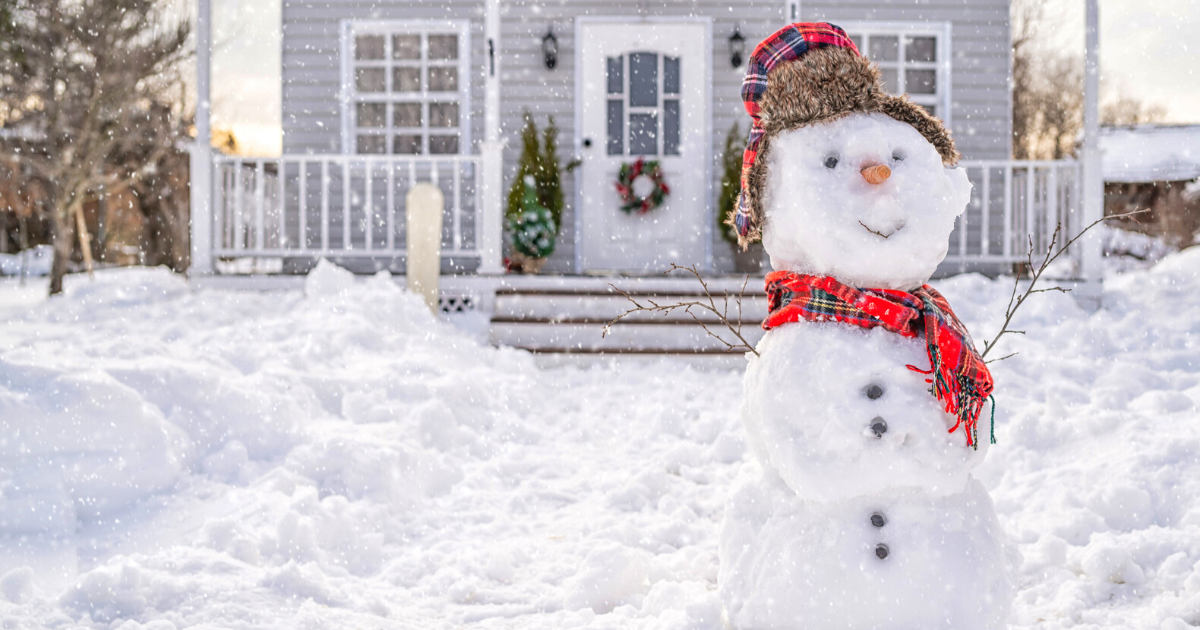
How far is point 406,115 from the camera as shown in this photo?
7965 mm

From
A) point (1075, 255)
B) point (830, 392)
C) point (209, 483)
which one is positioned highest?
point (1075, 255)

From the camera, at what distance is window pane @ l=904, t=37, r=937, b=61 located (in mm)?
7941

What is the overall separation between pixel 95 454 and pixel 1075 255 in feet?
23.1

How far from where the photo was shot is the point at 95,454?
2439mm

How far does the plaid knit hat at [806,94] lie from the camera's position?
5.20ft

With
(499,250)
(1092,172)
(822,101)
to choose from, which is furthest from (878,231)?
(1092,172)

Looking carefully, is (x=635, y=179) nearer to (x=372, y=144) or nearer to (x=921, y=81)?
(x=372, y=144)

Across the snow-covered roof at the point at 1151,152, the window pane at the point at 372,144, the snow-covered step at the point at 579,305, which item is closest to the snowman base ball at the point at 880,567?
the snow-covered step at the point at 579,305

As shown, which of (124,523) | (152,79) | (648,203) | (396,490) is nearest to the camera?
(124,523)

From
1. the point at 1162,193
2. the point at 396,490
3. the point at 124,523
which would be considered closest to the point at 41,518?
the point at 124,523

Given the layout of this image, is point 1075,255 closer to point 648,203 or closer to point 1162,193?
point 648,203

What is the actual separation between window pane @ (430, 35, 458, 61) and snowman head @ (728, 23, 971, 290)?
689 centimetres

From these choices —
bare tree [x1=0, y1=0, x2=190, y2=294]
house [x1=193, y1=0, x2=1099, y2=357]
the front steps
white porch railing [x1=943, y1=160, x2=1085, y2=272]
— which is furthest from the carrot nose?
bare tree [x1=0, y1=0, x2=190, y2=294]

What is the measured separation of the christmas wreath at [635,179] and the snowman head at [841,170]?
585 cm
